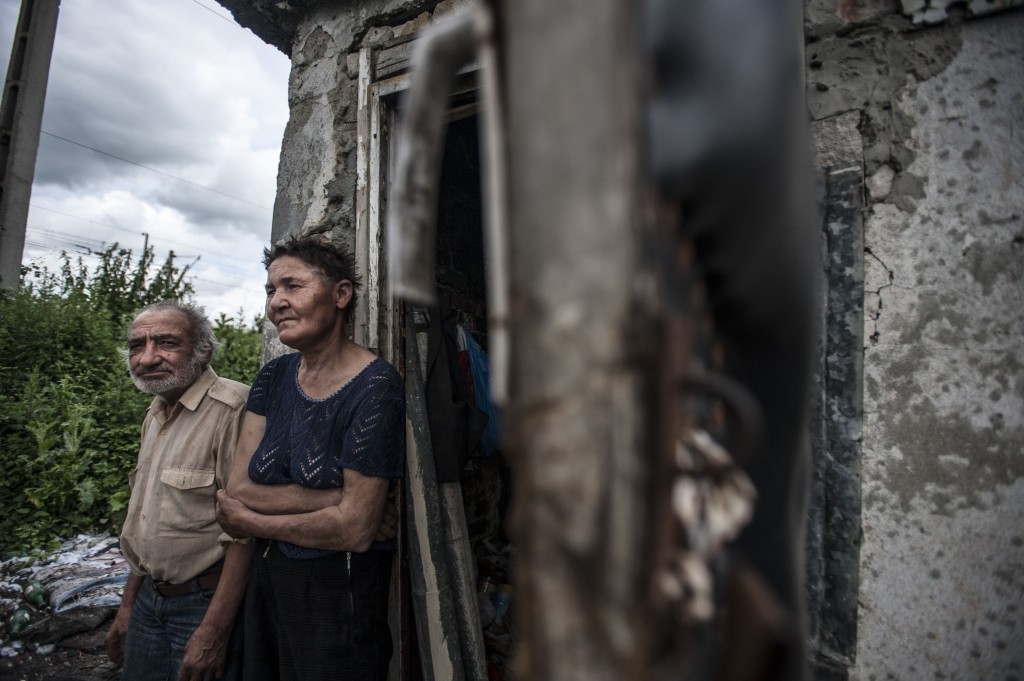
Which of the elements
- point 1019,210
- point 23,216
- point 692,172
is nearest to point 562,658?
point 692,172

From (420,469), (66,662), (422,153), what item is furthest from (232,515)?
(66,662)

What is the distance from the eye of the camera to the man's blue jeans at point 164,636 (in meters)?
2.01

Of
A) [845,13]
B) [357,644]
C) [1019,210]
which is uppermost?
[845,13]

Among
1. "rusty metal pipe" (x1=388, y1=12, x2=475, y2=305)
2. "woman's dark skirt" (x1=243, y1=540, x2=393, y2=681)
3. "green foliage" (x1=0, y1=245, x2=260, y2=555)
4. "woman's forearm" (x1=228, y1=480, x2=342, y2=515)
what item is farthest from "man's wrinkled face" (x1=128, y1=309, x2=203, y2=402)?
"green foliage" (x1=0, y1=245, x2=260, y2=555)

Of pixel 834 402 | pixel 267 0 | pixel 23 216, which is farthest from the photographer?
pixel 23 216

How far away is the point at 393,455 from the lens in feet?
5.90

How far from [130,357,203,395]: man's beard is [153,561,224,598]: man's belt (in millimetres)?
774

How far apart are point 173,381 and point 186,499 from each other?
52 cm

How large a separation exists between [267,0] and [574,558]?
3295 millimetres

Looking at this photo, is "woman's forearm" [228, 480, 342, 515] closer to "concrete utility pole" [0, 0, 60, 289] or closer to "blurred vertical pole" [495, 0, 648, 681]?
"blurred vertical pole" [495, 0, 648, 681]

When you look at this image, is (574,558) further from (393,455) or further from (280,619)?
(280,619)

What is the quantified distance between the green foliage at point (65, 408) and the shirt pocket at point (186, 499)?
3.62m

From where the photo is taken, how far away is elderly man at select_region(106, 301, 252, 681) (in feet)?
6.49

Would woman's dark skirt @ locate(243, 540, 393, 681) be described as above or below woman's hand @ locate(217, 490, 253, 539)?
below
